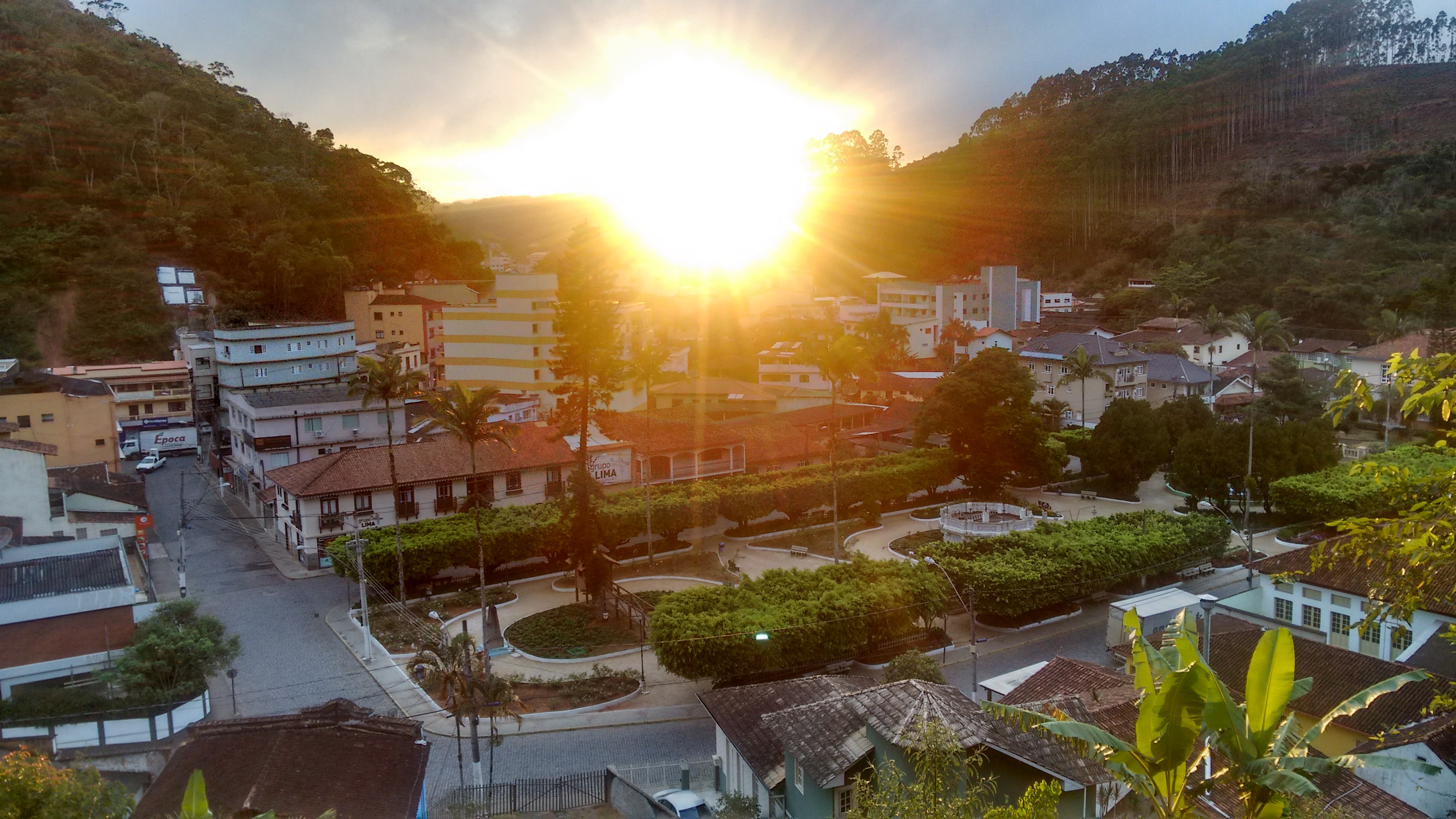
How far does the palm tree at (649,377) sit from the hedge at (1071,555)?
10.0m

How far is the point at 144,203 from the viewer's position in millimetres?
60969

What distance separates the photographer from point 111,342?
53688 mm

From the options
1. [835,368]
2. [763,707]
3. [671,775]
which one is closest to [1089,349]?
[835,368]

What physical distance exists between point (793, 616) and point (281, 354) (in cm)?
3903

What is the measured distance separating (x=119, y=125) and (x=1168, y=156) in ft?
348

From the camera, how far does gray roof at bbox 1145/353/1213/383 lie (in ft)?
177

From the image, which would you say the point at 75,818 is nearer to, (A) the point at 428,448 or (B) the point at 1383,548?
(B) the point at 1383,548

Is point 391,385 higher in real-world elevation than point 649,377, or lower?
higher

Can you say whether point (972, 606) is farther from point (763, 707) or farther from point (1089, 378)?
point (1089, 378)

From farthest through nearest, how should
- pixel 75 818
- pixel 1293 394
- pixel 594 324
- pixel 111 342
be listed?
pixel 111 342 → pixel 1293 394 → pixel 594 324 → pixel 75 818

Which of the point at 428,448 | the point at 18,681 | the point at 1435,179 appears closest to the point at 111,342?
the point at 428,448

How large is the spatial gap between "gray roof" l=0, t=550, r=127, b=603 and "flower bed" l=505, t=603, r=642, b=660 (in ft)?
32.2

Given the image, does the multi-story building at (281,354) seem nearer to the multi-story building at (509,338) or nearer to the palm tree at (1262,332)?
the multi-story building at (509,338)

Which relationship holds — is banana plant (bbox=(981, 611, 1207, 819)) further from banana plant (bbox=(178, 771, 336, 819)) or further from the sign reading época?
the sign reading época
